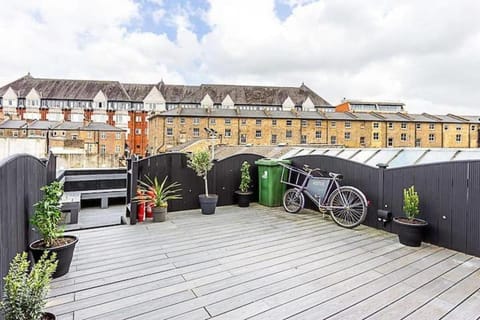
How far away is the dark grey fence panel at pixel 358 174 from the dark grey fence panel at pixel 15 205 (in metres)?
4.80

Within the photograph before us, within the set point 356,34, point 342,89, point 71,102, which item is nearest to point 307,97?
point 342,89

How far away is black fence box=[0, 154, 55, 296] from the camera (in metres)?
1.72

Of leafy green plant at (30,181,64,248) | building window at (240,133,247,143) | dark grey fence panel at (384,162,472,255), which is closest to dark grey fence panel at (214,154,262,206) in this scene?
dark grey fence panel at (384,162,472,255)

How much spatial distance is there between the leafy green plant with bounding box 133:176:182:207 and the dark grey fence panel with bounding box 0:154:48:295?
1897 mm

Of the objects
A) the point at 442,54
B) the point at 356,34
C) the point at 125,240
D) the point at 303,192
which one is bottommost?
the point at 125,240

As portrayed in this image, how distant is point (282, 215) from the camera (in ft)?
17.4

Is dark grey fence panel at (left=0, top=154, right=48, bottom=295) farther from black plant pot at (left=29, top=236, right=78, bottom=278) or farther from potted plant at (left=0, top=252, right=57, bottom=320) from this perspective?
Result: potted plant at (left=0, top=252, right=57, bottom=320)

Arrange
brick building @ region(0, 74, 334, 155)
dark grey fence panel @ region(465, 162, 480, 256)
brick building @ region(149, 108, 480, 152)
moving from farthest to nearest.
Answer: brick building @ region(0, 74, 334, 155)
brick building @ region(149, 108, 480, 152)
dark grey fence panel @ region(465, 162, 480, 256)

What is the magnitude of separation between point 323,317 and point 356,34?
43.9 ft

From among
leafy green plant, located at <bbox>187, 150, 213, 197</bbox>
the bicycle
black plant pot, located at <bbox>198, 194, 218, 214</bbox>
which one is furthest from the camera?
leafy green plant, located at <bbox>187, 150, 213, 197</bbox>

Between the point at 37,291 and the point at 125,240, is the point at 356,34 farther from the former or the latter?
the point at 37,291

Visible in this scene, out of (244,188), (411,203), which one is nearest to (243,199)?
(244,188)

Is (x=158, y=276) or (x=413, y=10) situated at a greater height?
(x=413, y=10)

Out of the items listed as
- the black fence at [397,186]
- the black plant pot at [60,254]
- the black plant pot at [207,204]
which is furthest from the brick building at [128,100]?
the black plant pot at [60,254]
